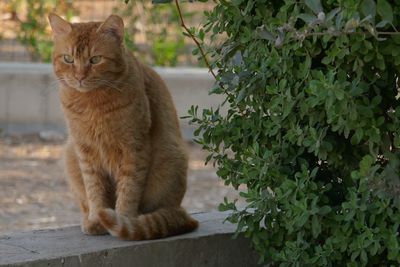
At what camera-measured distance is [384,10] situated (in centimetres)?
260

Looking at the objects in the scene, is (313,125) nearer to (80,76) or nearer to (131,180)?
(131,180)

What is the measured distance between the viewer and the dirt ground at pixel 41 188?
5.95 meters

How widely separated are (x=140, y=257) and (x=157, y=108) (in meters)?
0.71

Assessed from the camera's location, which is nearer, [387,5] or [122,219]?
[387,5]

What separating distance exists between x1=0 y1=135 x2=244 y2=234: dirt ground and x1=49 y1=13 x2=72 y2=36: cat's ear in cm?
203

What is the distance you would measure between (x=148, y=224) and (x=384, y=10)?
144 centimetres

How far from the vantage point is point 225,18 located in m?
3.29

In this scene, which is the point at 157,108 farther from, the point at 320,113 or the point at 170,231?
the point at 320,113

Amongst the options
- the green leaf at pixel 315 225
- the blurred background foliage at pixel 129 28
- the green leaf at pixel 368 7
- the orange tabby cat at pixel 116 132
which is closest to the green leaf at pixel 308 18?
the green leaf at pixel 368 7

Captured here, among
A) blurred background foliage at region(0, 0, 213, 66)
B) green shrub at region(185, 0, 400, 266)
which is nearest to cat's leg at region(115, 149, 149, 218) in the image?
green shrub at region(185, 0, 400, 266)

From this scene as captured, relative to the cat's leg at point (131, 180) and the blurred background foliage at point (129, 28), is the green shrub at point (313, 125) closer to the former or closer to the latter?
the cat's leg at point (131, 180)

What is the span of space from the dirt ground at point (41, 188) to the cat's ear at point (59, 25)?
2.03 metres

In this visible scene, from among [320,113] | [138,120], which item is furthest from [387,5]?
[138,120]

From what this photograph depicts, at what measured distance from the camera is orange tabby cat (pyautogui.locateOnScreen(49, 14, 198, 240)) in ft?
12.3
